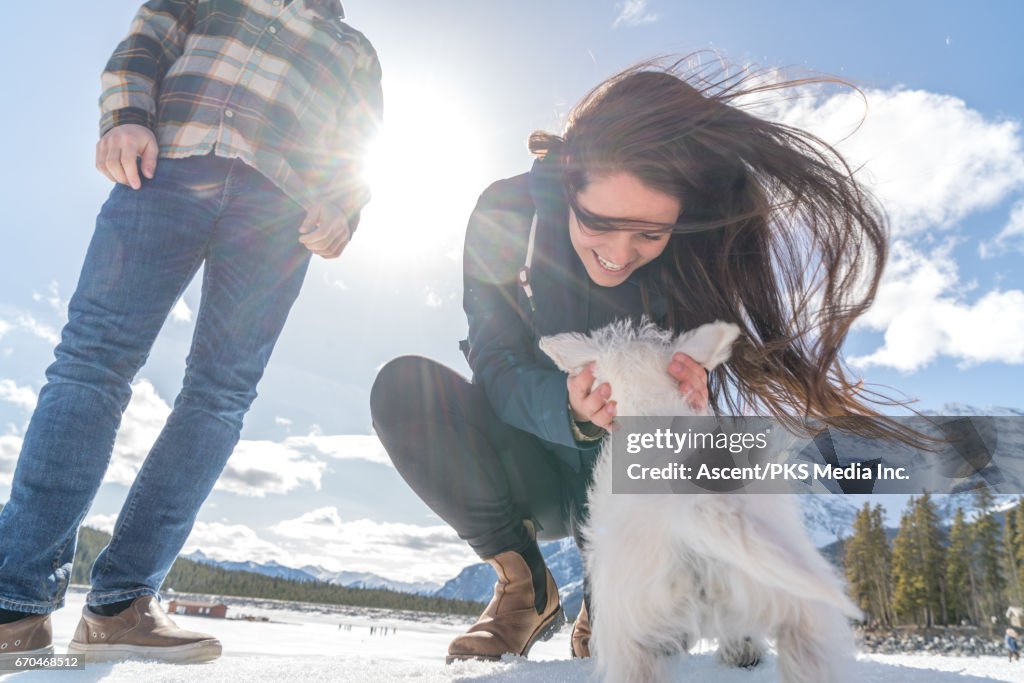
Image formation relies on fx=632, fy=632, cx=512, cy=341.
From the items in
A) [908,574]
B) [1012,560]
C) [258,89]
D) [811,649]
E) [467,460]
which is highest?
[258,89]

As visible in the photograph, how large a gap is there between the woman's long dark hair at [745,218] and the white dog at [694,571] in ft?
2.79

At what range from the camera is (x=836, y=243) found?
3.04 m

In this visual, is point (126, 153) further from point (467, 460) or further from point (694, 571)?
point (694, 571)

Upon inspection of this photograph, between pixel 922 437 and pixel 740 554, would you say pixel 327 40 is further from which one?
pixel 922 437

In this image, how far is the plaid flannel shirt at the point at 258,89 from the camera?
2986 mm

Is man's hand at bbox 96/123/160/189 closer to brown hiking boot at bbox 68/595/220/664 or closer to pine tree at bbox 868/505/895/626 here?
brown hiking boot at bbox 68/595/220/664

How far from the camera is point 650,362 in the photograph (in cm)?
191

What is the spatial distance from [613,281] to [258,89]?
80.9 inches

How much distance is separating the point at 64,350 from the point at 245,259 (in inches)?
33.0

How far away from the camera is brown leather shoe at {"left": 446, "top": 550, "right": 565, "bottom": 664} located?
2812 millimetres

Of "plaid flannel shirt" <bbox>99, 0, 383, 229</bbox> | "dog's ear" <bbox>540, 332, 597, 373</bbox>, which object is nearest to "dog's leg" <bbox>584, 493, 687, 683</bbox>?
"dog's ear" <bbox>540, 332, 597, 373</bbox>

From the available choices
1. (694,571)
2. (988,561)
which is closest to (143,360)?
(694,571)

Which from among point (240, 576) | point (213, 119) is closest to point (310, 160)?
point (213, 119)

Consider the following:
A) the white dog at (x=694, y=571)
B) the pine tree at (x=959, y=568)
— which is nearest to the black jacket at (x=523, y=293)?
the white dog at (x=694, y=571)
